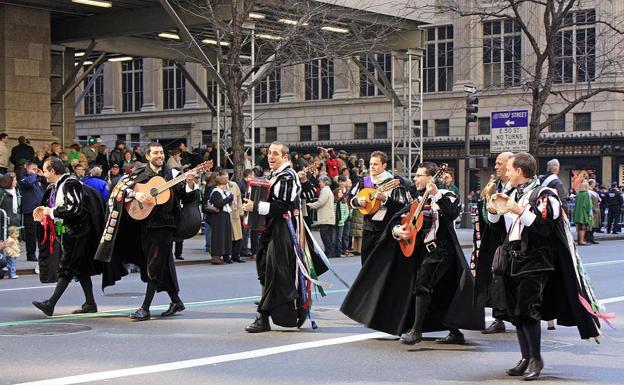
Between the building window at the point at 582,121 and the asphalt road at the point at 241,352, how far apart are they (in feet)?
109

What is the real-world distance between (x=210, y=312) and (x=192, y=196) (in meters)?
1.61

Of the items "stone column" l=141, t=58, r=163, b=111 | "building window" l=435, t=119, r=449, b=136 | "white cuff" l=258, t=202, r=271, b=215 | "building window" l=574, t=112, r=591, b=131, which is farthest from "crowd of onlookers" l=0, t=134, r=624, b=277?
"stone column" l=141, t=58, r=163, b=111

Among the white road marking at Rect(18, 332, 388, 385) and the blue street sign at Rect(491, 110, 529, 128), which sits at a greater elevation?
the blue street sign at Rect(491, 110, 529, 128)

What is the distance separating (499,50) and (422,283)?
38.3 meters

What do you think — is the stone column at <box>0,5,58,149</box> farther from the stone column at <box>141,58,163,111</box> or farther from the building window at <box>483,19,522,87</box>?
the stone column at <box>141,58,163,111</box>

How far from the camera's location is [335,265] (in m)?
21.0

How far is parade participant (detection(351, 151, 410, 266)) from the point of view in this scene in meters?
11.2

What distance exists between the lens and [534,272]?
8.69 meters

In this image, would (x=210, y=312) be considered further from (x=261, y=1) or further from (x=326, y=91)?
(x=326, y=91)

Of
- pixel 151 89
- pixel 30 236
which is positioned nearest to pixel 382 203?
pixel 30 236

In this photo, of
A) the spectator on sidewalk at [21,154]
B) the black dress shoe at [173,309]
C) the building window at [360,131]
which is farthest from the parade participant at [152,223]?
the building window at [360,131]

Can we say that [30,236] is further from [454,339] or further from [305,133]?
[305,133]

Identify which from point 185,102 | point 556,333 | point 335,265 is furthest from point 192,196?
point 185,102

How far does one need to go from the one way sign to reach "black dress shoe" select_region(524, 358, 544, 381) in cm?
1948
